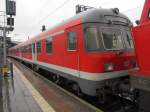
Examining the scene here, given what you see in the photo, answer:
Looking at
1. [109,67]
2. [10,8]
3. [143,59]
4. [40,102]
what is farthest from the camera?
[10,8]

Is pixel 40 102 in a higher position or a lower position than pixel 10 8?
lower

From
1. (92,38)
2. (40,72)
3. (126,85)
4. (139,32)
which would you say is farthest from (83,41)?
(40,72)

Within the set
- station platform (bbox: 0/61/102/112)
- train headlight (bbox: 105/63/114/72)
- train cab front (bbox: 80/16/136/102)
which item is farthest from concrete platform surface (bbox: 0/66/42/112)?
train headlight (bbox: 105/63/114/72)

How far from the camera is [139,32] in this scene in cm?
491

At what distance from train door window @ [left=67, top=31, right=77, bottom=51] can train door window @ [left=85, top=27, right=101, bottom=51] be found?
74cm

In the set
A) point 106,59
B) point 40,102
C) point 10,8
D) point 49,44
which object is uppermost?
point 10,8

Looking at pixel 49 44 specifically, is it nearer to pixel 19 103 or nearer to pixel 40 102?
pixel 40 102

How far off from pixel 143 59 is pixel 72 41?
11.0 feet

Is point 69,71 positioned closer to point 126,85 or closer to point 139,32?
point 126,85

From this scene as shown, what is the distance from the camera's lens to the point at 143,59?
15.8 ft

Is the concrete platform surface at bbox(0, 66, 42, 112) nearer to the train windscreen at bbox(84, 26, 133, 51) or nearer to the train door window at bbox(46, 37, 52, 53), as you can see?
the train windscreen at bbox(84, 26, 133, 51)

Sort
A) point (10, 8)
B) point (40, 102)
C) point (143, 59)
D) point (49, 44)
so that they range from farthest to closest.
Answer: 1. point (10, 8)
2. point (49, 44)
3. point (40, 102)
4. point (143, 59)

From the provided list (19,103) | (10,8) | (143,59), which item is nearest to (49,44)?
(10,8)

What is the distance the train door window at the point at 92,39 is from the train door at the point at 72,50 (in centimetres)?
62
